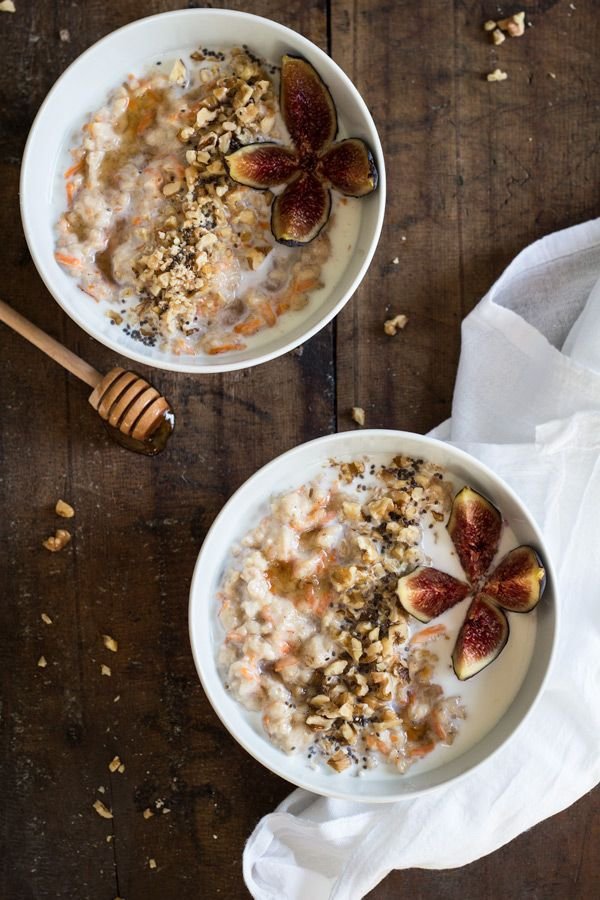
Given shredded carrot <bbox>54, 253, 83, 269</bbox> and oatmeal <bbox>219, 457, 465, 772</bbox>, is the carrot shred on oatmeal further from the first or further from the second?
oatmeal <bbox>219, 457, 465, 772</bbox>

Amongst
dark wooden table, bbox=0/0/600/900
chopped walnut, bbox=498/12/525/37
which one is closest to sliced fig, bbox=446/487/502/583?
dark wooden table, bbox=0/0/600/900

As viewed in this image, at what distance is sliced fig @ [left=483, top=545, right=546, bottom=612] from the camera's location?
159cm

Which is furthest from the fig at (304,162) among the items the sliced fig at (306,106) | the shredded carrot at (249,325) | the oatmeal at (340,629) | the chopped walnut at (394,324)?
the oatmeal at (340,629)

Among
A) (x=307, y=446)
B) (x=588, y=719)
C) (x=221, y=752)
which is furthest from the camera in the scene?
(x=221, y=752)

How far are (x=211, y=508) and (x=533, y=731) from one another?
0.78m

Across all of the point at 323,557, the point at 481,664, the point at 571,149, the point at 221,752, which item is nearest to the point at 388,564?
the point at 323,557

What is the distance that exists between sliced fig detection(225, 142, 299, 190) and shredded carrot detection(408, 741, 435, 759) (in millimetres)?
1079

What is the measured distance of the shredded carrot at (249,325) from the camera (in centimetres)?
172

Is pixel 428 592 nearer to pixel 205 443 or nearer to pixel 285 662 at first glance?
pixel 285 662

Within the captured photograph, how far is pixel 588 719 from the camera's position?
1761mm

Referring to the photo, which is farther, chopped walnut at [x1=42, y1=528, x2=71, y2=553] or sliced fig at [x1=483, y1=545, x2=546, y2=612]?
chopped walnut at [x1=42, y1=528, x2=71, y2=553]

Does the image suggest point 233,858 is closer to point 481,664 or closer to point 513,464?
point 481,664

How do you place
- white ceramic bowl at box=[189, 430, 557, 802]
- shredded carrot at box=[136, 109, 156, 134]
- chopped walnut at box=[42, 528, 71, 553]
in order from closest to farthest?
1. white ceramic bowl at box=[189, 430, 557, 802]
2. shredded carrot at box=[136, 109, 156, 134]
3. chopped walnut at box=[42, 528, 71, 553]

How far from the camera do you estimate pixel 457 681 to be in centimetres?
168
